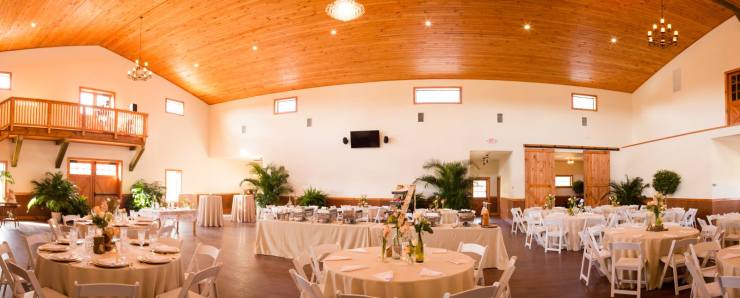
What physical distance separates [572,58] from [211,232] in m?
11.0

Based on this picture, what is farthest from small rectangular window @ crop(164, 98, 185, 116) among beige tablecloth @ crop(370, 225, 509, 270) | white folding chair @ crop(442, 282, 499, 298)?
white folding chair @ crop(442, 282, 499, 298)

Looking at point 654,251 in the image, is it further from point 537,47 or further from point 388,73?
point 388,73

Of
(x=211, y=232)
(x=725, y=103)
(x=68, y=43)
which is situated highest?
(x=68, y=43)

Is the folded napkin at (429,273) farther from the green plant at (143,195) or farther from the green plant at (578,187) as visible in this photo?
the green plant at (578,187)

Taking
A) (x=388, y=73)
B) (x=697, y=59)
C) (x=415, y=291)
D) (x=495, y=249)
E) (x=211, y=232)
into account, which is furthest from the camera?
(x=388, y=73)

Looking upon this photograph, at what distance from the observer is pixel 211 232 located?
484 inches

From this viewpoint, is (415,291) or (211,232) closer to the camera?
(415,291)

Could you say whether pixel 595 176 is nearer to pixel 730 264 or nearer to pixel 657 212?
pixel 657 212

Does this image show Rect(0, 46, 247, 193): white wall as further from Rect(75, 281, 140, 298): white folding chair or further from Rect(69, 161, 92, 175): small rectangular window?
Rect(75, 281, 140, 298): white folding chair

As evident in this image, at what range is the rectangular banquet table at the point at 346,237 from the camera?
7.19m

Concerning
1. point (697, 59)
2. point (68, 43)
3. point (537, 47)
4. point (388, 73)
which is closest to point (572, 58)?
point (537, 47)

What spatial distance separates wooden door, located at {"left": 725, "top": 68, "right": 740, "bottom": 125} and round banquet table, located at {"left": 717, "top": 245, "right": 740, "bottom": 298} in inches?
381

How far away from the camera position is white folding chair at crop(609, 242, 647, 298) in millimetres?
5539

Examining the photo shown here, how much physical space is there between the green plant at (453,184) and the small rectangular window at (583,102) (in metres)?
4.39
